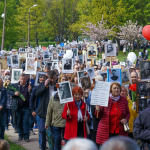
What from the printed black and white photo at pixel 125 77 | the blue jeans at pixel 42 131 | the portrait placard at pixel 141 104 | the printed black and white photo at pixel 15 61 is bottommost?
the blue jeans at pixel 42 131

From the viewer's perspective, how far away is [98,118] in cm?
596

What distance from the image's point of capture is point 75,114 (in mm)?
6285

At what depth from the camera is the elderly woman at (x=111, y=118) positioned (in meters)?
5.83

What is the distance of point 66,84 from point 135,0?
170 feet

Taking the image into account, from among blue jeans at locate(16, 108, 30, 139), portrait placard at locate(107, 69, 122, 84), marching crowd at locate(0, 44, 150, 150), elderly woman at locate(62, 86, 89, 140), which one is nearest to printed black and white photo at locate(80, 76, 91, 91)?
marching crowd at locate(0, 44, 150, 150)

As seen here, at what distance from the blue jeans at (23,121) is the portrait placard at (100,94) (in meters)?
3.60

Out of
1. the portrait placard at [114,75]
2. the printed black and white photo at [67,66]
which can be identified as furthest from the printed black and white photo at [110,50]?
the portrait placard at [114,75]

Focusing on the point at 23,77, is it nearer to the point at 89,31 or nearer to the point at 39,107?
the point at 39,107

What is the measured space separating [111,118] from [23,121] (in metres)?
3.96

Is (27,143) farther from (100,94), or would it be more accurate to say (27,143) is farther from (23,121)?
(100,94)

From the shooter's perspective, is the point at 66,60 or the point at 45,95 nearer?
the point at 45,95

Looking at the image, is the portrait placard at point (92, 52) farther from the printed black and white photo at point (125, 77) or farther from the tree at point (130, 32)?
the tree at point (130, 32)

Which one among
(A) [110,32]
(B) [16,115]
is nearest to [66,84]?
(B) [16,115]

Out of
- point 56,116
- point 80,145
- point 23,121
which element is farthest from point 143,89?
point 80,145
